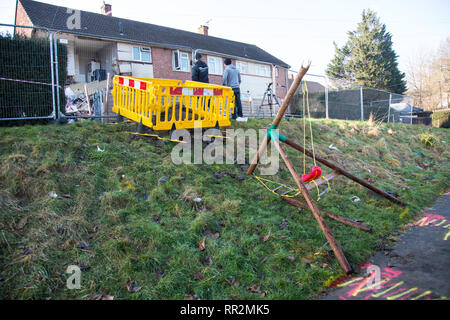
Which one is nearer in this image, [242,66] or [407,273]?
[407,273]

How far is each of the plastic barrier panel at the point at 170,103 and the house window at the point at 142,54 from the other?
15112 mm

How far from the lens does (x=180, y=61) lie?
78.3 feet

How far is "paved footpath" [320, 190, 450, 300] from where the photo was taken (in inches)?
136

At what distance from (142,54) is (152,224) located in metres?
20.3

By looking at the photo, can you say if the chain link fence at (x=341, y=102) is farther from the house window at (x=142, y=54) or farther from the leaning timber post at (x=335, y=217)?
the house window at (x=142, y=54)

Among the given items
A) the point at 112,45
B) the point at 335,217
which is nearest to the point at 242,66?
the point at 112,45

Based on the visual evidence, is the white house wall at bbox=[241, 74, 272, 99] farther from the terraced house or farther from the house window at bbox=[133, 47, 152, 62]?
the house window at bbox=[133, 47, 152, 62]

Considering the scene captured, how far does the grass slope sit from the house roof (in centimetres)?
1343

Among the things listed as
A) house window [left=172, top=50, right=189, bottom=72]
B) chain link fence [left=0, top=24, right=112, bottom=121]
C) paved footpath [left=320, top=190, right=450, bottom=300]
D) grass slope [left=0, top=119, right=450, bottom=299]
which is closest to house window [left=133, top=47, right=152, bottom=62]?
house window [left=172, top=50, right=189, bottom=72]

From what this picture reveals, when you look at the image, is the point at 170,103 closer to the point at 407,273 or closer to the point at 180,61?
the point at 407,273

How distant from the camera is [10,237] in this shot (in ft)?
12.6

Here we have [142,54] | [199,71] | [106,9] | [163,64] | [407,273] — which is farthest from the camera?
[106,9]

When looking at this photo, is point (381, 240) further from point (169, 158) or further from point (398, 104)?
point (398, 104)

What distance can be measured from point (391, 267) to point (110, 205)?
4098 mm
